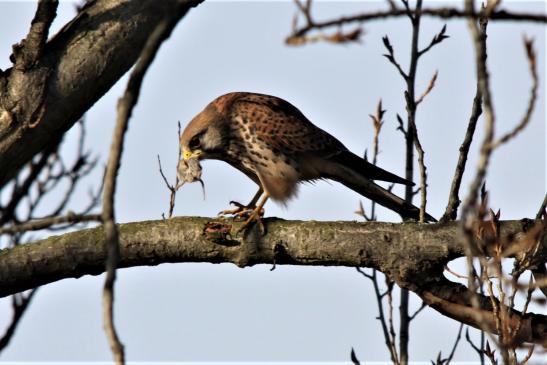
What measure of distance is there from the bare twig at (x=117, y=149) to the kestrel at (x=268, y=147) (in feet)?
9.92

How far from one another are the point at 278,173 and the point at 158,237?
1655 millimetres

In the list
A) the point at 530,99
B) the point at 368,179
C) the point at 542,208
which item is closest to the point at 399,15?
the point at 530,99

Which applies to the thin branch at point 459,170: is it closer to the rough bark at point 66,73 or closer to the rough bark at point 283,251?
the rough bark at point 283,251

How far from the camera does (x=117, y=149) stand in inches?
83.6

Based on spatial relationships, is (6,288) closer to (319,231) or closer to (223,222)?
(223,222)

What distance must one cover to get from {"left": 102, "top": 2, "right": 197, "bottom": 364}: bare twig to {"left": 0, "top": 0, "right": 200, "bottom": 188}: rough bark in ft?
4.69

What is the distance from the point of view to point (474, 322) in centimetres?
379

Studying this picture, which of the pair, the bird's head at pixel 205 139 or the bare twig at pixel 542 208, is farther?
the bird's head at pixel 205 139

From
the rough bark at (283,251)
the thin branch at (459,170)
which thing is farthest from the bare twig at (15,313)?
the thin branch at (459,170)

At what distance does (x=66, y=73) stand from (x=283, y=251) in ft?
3.82

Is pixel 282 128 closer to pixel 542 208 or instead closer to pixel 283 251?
pixel 283 251

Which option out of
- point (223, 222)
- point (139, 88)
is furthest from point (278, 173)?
point (139, 88)

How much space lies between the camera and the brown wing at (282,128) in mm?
5527

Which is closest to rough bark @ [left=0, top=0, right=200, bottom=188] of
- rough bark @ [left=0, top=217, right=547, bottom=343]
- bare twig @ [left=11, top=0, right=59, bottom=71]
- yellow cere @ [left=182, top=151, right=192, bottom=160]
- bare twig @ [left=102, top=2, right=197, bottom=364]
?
bare twig @ [left=11, top=0, right=59, bottom=71]
